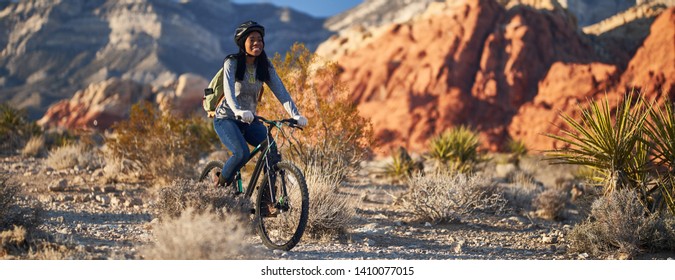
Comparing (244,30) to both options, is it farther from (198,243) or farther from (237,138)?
(198,243)

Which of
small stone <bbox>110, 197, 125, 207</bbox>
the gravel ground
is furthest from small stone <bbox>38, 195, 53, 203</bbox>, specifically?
small stone <bbox>110, 197, 125, 207</bbox>

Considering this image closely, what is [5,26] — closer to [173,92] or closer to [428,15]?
[173,92]

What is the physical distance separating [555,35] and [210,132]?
18.5m

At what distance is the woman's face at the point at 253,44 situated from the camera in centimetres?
480

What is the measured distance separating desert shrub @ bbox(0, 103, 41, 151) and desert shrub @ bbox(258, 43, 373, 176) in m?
10.7

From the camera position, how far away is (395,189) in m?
11.0

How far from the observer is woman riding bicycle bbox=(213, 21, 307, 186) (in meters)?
4.78

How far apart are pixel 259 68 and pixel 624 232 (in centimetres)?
377

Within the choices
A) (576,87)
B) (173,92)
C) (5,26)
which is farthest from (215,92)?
(5,26)

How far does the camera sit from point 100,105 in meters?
40.4

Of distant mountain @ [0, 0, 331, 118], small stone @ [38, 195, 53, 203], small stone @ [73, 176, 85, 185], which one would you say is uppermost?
distant mountain @ [0, 0, 331, 118]

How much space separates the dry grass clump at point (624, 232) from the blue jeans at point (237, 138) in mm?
3187

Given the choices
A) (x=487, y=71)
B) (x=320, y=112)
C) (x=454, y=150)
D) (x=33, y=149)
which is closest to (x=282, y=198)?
(x=320, y=112)

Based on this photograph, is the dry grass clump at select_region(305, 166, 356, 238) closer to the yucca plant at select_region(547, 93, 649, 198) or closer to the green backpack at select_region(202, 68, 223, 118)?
the green backpack at select_region(202, 68, 223, 118)
